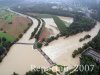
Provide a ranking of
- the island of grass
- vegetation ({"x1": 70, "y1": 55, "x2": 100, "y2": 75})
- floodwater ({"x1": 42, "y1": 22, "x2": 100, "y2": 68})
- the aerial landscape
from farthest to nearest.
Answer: the island of grass → floodwater ({"x1": 42, "y1": 22, "x2": 100, "y2": 68}) → the aerial landscape → vegetation ({"x1": 70, "y1": 55, "x2": 100, "y2": 75})

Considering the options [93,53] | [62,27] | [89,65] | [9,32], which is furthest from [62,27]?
[89,65]

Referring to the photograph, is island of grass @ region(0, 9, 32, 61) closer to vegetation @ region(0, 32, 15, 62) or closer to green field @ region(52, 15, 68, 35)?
vegetation @ region(0, 32, 15, 62)

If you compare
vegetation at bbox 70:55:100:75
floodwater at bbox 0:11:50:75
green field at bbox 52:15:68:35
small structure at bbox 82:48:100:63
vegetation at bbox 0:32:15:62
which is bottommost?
green field at bbox 52:15:68:35

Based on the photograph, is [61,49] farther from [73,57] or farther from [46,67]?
[46,67]

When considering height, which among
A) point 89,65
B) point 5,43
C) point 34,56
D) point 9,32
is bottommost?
point 9,32

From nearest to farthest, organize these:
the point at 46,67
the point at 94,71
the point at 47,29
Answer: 1. the point at 94,71
2. the point at 46,67
3. the point at 47,29

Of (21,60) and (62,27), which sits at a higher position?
(21,60)

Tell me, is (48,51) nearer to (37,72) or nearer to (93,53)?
(93,53)

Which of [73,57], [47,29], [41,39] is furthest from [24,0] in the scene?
[73,57]

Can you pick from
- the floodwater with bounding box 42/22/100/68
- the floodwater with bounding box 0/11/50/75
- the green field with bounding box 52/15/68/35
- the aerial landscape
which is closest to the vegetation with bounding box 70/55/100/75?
the aerial landscape

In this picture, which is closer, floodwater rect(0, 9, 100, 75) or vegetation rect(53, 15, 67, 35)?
floodwater rect(0, 9, 100, 75)

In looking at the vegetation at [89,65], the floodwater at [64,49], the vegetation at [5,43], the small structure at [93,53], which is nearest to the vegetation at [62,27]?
the floodwater at [64,49]
